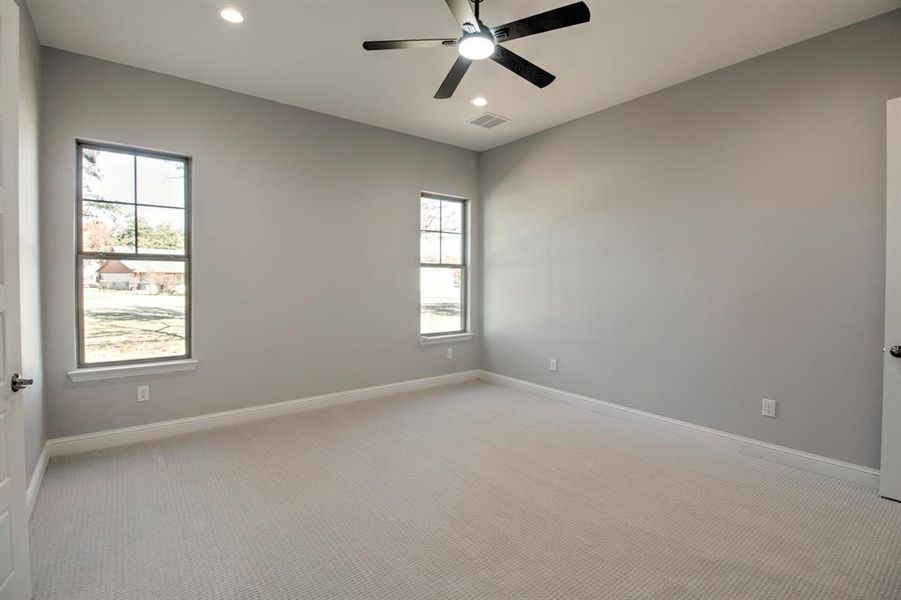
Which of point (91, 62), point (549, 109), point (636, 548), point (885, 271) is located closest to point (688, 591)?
point (636, 548)

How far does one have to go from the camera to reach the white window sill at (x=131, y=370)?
3.19 metres

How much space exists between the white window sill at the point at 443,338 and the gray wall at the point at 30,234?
3.24m

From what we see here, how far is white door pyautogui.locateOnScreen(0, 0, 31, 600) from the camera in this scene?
1607mm

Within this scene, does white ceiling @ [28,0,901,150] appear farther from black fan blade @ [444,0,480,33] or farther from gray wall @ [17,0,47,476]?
black fan blade @ [444,0,480,33]

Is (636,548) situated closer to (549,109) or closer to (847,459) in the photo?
(847,459)

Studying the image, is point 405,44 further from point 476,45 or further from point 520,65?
point 520,65

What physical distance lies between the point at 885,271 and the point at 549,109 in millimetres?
2797

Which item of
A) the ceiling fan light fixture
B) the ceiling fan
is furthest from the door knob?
the ceiling fan light fixture

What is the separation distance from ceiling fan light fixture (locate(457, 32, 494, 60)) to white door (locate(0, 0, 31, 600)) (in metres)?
1.89

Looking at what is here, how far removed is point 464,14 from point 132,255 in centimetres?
307

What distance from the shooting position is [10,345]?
5.52ft

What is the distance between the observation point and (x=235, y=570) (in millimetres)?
1930

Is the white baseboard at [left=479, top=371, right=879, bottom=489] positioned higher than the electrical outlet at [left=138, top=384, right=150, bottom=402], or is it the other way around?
the electrical outlet at [left=138, top=384, right=150, bottom=402]

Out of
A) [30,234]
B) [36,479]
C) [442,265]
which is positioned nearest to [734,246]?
[442,265]
